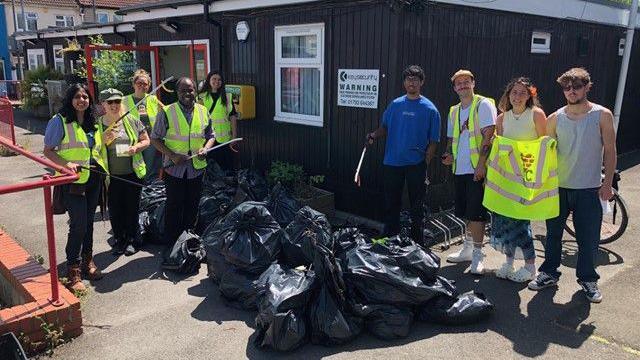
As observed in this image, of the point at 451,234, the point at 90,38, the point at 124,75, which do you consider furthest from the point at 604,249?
the point at 90,38

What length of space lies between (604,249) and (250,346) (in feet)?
13.1

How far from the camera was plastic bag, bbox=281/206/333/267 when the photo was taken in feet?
13.8

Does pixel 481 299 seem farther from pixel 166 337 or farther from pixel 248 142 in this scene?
pixel 248 142

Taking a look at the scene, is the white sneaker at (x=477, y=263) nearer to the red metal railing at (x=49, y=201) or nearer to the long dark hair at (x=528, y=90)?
the long dark hair at (x=528, y=90)

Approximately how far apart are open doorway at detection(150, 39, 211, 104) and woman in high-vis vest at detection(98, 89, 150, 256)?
280 centimetres

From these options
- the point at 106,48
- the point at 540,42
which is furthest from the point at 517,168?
the point at 106,48

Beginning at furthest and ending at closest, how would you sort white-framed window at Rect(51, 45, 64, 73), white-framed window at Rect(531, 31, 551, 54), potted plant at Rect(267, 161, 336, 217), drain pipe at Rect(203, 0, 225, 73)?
white-framed window at Rect(51, 45, 64, 73) → drain pipe at Rect(203, 0, 225, 73) → white-framed window at Rect(531, 31, 551, 54) → potted plant at Rect(267, 161, 336, 217)

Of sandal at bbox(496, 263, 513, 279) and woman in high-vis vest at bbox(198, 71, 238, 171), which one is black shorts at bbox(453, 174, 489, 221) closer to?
sandal at bbox(496, 263, 513, 279)

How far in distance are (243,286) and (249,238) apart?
443 millimetres

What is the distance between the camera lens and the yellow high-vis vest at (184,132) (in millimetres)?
4914

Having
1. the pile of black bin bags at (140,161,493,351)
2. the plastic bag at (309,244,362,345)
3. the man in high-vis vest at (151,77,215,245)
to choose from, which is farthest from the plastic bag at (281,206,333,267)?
the man in high-vis vest at (151,77,215,245)

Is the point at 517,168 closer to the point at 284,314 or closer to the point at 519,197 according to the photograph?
the point at 519,197

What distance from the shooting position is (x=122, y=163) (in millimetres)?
4883

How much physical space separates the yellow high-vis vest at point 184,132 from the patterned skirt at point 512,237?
294cm
